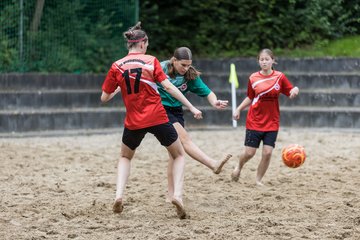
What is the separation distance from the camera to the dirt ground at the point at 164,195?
6840 millimetres

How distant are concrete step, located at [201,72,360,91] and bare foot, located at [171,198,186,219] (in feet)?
31.1

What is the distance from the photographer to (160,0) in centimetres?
1934

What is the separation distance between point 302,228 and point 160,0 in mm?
13144

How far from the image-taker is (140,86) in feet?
23.8

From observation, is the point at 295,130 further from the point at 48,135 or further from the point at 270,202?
the point at 270,202

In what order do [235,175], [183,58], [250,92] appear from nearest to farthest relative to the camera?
1. [183,58]
2. [250,92]
3. [235,175]

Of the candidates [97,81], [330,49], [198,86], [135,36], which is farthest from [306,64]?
[135,36]

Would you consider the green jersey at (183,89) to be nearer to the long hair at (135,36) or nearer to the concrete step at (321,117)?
the long hair at (135,36)

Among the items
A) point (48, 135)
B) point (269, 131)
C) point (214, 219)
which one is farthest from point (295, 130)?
point (214, 219)

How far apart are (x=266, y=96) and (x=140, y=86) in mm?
2390

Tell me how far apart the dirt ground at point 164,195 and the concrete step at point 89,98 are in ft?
6.96

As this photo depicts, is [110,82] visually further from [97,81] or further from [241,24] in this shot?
[241,24]

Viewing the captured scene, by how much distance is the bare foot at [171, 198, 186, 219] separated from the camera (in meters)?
7.20

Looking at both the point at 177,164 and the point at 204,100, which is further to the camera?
the point at 204,100
